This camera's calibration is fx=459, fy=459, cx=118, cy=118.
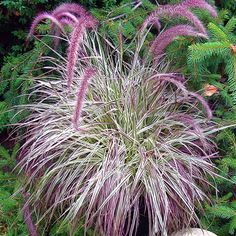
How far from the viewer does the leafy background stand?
A: 2611 millimetres

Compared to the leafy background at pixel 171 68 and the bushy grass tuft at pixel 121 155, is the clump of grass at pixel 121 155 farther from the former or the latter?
the leafy background at pixel 171 68

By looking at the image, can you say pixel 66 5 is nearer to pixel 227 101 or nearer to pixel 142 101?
pixel 142 101

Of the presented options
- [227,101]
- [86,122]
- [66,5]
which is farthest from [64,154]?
[227,101]

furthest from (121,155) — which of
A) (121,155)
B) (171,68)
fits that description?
(171,68)

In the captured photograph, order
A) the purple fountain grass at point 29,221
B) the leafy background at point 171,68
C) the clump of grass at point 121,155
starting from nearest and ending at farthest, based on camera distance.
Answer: the clump of grass at point 121,155 < the purple fountain grass at point 29,221 < the leafy background at point 171,68

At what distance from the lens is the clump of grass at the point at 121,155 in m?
2.33

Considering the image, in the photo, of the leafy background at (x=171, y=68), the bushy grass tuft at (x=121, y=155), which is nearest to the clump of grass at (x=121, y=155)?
the bushy grass tuft at (x=121, y=155)

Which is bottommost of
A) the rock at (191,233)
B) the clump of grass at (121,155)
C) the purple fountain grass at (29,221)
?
the rock at (191,233)

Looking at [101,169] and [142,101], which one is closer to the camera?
[101,169]

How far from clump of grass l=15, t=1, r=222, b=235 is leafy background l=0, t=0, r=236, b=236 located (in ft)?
0.39

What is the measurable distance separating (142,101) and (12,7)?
3.93 ft

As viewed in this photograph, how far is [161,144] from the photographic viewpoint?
2523 mm

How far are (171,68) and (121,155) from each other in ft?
2.70

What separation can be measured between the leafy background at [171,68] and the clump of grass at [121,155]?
0.12 m
